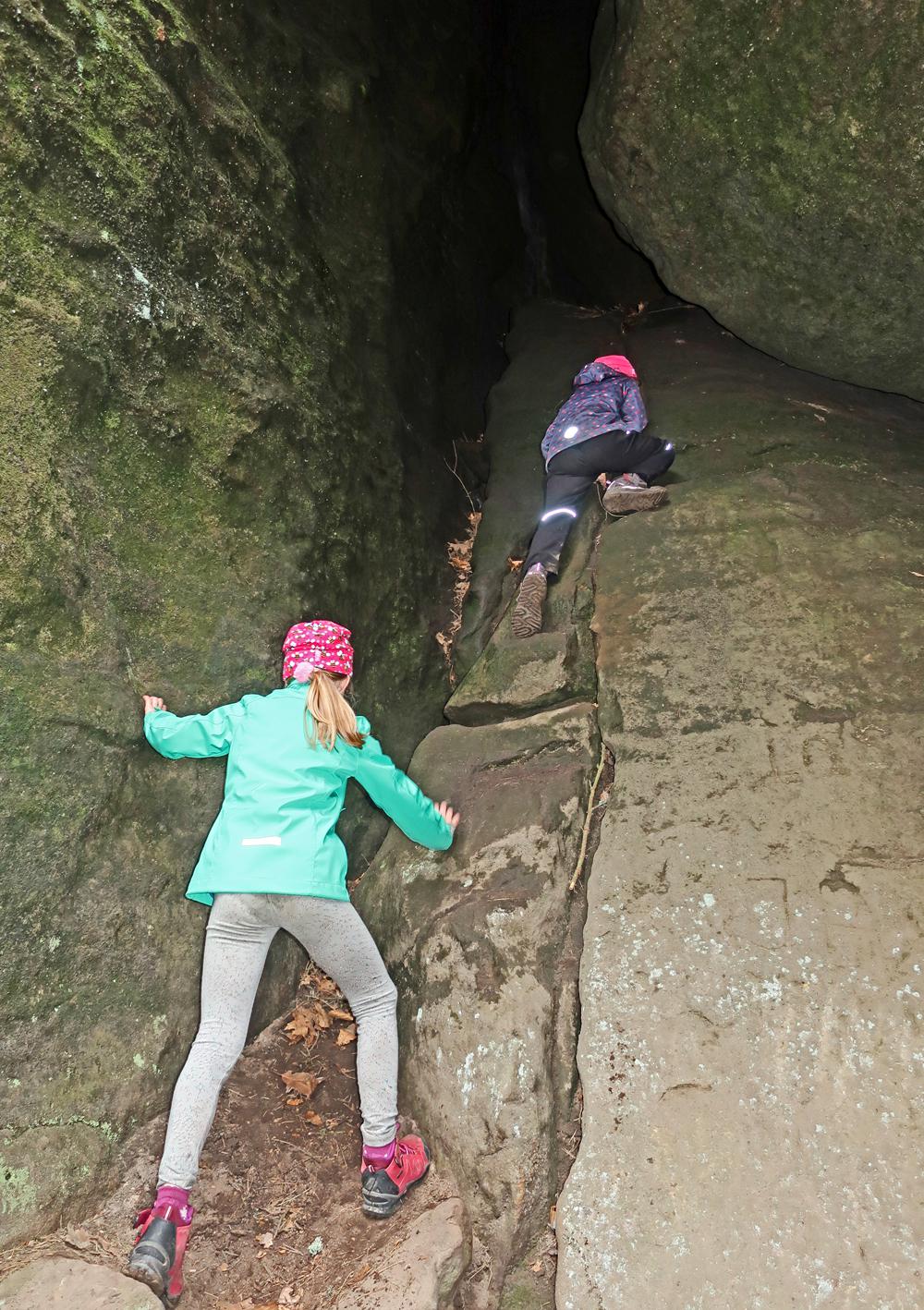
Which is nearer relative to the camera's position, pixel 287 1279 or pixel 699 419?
pixel 287 1279

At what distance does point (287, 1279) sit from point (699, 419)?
5532 mm

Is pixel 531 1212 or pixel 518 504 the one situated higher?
pixel 518 504

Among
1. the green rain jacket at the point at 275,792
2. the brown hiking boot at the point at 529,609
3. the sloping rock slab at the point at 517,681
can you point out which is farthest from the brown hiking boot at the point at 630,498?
the green rain jacket at the point at 275,792

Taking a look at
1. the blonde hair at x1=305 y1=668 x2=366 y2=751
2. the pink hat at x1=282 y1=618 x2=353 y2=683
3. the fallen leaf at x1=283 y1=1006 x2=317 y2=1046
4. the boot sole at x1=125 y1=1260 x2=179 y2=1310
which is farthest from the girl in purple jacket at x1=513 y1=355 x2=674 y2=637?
the boot sole at x1=125 y1=1260 x2=179 y2=1310

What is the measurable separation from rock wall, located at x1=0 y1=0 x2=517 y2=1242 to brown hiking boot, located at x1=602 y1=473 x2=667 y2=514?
119 cm

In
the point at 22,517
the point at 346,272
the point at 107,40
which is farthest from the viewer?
the point at 346,272

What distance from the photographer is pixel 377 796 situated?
161 inches

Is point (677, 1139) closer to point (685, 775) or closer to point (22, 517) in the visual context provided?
point (685, 775)

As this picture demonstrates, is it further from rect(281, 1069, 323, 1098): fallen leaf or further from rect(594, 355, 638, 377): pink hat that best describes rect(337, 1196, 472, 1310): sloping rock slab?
rect(594, 355, 638, 377): pink hat

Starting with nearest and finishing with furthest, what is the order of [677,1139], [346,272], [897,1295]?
[897,1295] → [677,1139] → [346,272]

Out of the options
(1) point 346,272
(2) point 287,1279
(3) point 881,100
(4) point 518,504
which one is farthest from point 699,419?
(2) point 287,1279

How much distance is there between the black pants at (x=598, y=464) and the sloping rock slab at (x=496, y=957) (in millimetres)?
1765

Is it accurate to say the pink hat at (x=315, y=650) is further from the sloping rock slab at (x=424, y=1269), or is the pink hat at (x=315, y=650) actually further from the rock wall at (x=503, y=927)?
the sloping rock slab at (x=424, y=1269)

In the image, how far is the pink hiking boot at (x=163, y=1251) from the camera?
10.3ft
